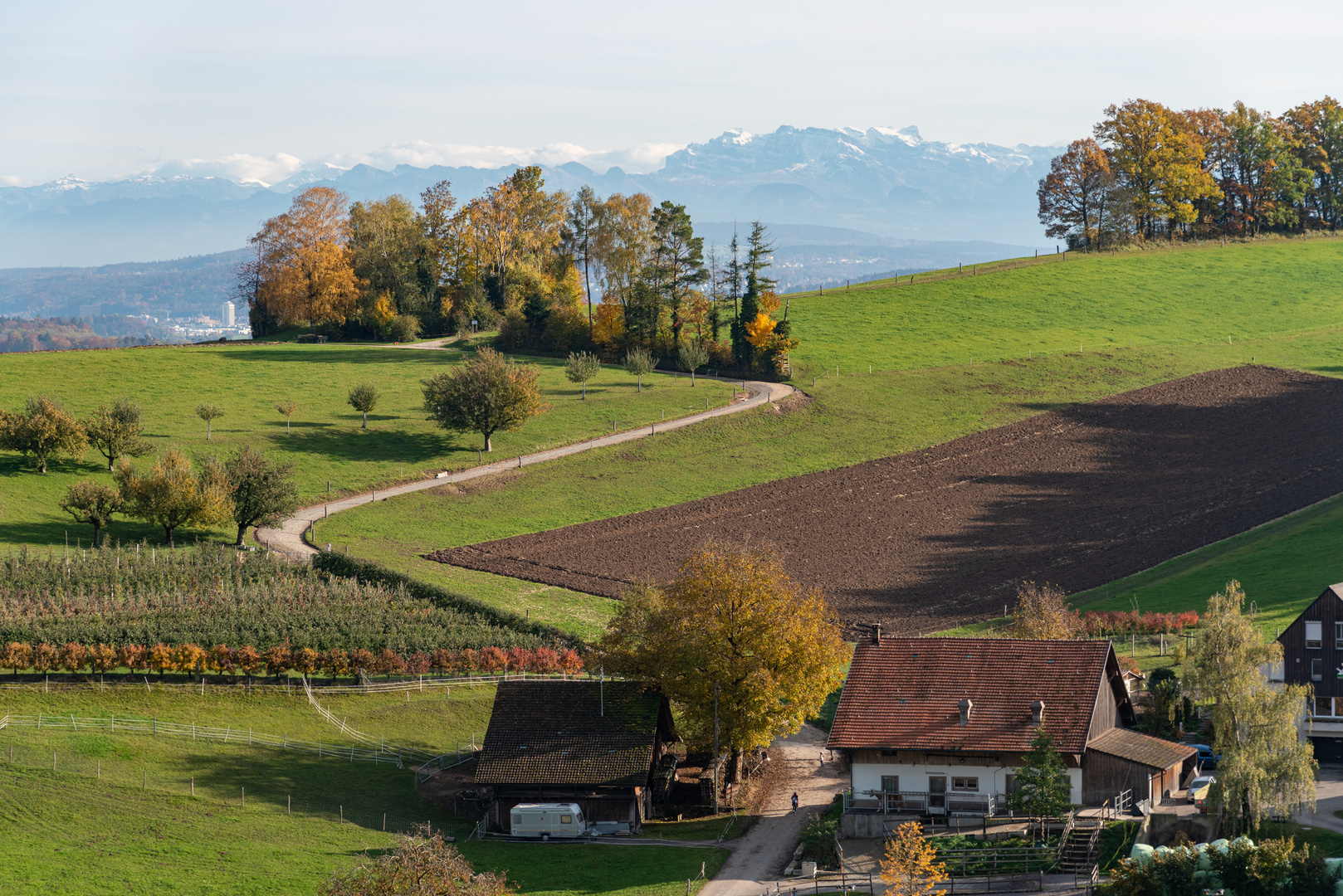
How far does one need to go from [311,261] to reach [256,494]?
→ 55.0 m

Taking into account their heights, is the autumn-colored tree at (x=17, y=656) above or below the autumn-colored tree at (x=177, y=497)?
below

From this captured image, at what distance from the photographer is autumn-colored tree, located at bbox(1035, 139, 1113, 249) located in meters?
138

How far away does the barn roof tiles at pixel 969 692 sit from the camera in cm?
3934

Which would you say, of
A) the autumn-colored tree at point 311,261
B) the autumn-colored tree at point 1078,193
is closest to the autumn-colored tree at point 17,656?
the autumn-colored tree at point 311,261

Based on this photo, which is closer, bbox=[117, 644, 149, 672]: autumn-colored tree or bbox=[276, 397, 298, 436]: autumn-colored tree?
bbox=[117, 644, 149, 672]: autumn-colored tree

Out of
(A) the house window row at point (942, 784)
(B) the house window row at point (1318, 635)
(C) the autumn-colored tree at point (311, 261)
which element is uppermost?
(C) the autumn-colored tree at point (311, 261)

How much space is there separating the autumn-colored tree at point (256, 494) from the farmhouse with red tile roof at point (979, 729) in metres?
38.6

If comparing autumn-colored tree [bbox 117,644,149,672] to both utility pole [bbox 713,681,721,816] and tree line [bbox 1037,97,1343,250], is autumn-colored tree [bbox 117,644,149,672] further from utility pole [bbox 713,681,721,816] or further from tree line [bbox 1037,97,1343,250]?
tree line [bbox 1037,97,1343,250]

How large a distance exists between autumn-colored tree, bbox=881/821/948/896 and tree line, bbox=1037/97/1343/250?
118 meters

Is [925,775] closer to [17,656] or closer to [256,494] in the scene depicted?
[17,656]

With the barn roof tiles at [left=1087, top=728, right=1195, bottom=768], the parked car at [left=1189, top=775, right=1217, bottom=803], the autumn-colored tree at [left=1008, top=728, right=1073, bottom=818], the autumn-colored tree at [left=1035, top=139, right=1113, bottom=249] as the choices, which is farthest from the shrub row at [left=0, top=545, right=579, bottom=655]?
the autumn-colored tree at [left=1035, top=139, right=1113, bottom=249]

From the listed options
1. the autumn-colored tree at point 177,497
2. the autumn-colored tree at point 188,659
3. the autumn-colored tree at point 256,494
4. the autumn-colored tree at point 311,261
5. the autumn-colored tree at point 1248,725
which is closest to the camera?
the autumn-colored tree at point 1248,725

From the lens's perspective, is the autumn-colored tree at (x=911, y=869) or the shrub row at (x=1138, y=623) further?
the shrub row at (x=1138, y=623)

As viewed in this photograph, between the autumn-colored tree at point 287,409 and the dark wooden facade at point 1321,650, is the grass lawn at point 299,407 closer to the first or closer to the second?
the autumn-colored tree at point 287,409
